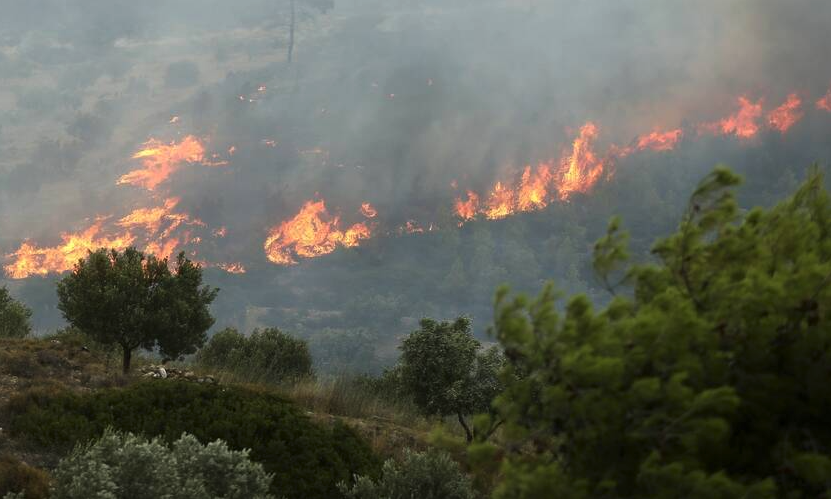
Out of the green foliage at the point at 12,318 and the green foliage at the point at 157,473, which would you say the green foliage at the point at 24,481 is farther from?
the green foliage at the point at 12,318

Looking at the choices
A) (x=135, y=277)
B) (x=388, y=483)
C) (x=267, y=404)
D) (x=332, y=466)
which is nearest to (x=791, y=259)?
(x=388, y=483)

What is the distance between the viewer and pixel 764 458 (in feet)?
16.8

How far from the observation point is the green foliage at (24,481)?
10.3m

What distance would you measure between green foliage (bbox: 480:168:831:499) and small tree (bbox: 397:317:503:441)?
15468mm

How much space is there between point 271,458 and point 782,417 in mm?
10461

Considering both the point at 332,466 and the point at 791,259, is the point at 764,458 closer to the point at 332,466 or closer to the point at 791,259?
the point at 791,259

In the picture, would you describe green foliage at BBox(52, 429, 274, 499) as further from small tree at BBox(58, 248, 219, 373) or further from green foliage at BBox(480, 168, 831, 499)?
small tree at BBox(58, 248, 219, 373)

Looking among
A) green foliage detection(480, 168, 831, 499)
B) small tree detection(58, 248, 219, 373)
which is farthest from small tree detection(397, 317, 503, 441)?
green foliage detection(480, 168, 831, 499)

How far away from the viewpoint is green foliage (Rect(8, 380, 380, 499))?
43.1ft

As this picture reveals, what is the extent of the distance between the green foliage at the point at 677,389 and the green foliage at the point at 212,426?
8659mm

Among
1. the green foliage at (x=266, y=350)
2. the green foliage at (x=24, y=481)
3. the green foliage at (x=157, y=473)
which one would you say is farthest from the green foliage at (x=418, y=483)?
the green foliage at (x=266, y=350)

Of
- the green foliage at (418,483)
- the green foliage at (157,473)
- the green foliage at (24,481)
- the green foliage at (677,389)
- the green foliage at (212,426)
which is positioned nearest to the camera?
the green foliage at (677,389)

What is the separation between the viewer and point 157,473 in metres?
9.56

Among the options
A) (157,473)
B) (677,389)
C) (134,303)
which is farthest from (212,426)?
(677,389)
